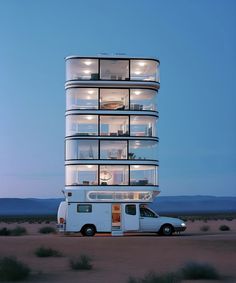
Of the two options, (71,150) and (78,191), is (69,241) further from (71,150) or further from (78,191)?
(71,150)

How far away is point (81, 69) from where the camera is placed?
141ft

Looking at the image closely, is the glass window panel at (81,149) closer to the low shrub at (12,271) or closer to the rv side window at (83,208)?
the rv side window at (83,208)

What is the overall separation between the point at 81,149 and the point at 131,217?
19.4 feet

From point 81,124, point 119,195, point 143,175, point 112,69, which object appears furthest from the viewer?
point 112,69

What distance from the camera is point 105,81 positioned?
41.8 m

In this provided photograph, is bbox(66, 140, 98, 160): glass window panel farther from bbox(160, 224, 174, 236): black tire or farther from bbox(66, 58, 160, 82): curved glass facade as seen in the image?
bbox(160, 224, 174, 236): black tire

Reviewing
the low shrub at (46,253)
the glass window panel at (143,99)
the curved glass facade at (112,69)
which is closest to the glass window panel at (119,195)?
the glass window panel at (143,99)

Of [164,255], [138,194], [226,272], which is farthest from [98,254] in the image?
[138,194]

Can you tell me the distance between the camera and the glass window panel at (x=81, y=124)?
41875mm

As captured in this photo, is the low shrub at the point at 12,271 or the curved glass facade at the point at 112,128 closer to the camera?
the low shrub at the point at 12,271

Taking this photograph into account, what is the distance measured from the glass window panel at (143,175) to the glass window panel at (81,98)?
488 centimetres

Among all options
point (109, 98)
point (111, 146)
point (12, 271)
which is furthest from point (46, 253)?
point (109, 98)

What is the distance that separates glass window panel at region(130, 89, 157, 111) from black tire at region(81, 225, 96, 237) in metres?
8.50

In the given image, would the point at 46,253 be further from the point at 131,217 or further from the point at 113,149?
the point at 113,149
